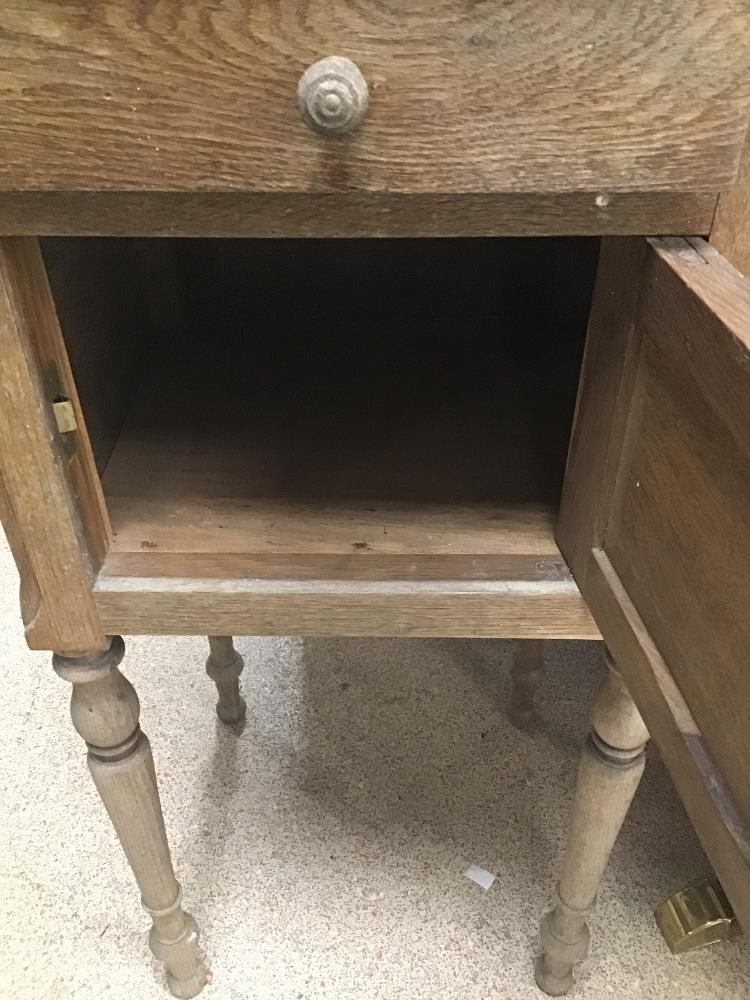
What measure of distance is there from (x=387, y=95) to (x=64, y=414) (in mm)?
253

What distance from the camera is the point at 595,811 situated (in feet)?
2.15

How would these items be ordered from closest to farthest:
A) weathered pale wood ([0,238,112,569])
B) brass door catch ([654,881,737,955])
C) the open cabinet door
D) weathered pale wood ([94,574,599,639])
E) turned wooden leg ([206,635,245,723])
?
the open cabinet door → weathered pale wood ([0,238,112,569]) → weathered pale wood ([94,574,599,639]) → brass door catch ([654,881,737,955]) → turned wooden leg ([206,635,245,723])

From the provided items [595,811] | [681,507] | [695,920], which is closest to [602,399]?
[681,507]

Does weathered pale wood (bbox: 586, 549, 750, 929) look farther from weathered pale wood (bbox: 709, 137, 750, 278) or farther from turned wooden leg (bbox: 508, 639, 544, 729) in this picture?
turned wooden leg (bbox: 508, 639, 544, 729)

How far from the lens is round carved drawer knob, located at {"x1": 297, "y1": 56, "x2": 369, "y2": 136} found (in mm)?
339

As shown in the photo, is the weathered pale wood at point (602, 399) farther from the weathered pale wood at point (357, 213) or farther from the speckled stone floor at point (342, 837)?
the speckled stone floor at point (342, 837)

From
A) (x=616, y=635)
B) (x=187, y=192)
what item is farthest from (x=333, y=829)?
(x=187, y=192)

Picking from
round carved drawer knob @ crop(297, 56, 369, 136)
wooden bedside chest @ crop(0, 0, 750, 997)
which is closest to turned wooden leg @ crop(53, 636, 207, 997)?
wooden bedside chest @ crop(0, 0, 750, 997)

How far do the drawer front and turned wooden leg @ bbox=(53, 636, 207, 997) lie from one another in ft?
1.11

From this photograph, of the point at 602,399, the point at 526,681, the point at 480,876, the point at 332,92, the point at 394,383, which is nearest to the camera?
the point at 332,92

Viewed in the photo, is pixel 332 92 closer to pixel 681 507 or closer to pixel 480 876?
pixel 681 507

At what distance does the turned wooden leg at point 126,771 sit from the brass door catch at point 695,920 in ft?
1.50

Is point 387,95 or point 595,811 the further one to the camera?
point 595,811

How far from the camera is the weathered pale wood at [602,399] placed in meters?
0.43
